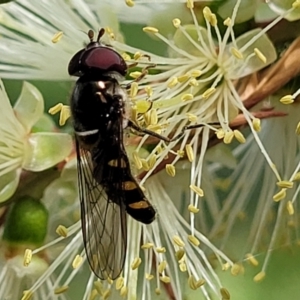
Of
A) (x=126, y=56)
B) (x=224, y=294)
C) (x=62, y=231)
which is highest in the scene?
(x=126, y=56)

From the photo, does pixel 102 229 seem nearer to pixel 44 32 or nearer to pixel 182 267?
pixel 182 267

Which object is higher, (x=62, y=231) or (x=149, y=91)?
(x=149, y=91)

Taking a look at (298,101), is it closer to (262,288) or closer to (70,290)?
(262,288)

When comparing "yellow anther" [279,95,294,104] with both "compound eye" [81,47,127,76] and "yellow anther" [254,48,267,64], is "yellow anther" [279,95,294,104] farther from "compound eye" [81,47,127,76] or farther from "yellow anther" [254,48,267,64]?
"compound eye" [81,47,127,76]

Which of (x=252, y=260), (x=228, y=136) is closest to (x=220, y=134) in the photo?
(x=228, y=136)

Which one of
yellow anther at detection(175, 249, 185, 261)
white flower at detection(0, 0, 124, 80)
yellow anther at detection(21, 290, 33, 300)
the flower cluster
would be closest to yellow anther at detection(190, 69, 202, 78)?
the flower cluster

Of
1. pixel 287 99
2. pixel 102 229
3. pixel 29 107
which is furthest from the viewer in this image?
pixel 29 107

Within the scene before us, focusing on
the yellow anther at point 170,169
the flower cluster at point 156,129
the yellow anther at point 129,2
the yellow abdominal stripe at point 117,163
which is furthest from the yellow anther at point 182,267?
the yellow anther at point 129,2

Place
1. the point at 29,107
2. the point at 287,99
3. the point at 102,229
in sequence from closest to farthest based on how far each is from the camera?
the point at 102,229 < the point at 287,99 < the point at 29,107

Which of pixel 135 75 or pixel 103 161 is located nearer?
pixel 103 161
